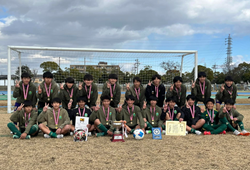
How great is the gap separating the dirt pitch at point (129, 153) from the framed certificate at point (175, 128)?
33 centimetres

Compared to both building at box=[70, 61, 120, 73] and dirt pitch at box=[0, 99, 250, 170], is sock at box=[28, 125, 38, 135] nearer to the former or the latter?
dirt pitch at box=[0, 99, 250, 170]

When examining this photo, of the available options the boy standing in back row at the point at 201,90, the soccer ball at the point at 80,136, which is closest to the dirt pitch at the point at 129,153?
the soccer ball at the point at 80,136

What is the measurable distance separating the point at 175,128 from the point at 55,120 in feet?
10.5

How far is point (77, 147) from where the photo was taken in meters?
4.27

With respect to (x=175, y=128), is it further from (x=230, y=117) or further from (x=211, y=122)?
(x=230, y=117)

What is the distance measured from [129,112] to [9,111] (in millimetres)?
7289

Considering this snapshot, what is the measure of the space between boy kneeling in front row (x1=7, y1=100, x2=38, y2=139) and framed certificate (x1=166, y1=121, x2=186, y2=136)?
3.44 meters

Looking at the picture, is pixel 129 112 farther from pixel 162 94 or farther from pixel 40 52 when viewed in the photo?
pixel 40 52

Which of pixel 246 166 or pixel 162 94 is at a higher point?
pixel 162 94

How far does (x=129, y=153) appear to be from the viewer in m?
3.89

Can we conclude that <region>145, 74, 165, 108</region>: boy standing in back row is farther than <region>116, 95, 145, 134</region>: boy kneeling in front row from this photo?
Yes

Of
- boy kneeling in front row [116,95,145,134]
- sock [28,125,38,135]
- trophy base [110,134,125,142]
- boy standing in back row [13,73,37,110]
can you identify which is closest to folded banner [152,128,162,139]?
boy kneeling in front row [116,95,145,134]

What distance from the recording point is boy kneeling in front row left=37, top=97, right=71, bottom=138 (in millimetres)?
5121

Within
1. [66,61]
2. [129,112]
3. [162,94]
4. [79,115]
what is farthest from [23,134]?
[66,61]
